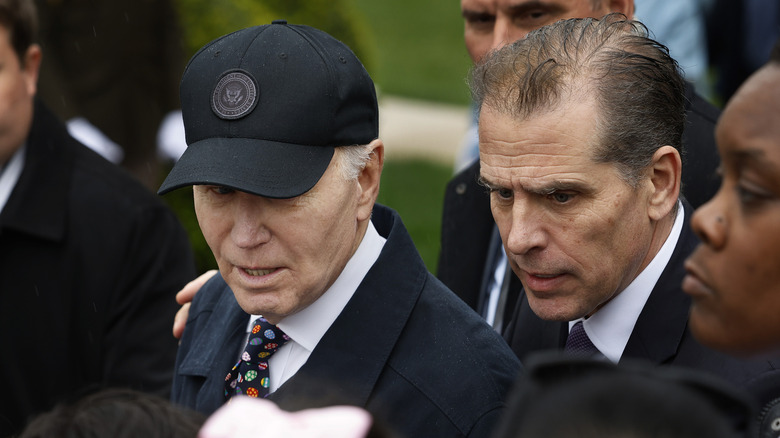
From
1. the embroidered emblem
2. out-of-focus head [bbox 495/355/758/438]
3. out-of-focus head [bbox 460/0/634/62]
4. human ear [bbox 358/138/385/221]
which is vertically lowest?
human ear [bbox 358/138/385/221]

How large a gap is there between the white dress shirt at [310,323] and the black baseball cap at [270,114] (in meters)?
0.32

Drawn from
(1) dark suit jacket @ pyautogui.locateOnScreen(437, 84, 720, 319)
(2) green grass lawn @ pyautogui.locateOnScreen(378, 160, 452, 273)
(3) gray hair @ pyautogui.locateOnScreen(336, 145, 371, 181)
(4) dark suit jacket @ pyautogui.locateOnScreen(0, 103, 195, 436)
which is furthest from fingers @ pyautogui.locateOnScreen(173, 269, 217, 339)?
(2) green grass lawn @ pyautogui.locateOnScreen(378, 160, 452, 273)

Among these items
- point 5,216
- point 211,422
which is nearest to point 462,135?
point 5,216

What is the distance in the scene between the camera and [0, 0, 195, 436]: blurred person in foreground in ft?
12.4

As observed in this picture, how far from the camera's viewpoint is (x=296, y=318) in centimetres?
263

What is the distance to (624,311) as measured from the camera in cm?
262

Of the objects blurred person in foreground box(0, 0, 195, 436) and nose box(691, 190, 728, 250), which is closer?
nose box(691, 190, 728, 250)

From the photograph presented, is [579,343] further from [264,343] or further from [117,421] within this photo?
[117,421]

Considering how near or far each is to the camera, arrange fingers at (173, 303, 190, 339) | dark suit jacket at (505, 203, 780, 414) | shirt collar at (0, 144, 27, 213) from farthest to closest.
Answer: shirt collar at (0, 144, 27, 213), fingers at (173, 303, 190, 339), dark suit jacket at (505, 203, 780, 414)

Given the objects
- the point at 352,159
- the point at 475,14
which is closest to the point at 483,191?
the point at 475,14

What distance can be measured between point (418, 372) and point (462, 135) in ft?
31.4

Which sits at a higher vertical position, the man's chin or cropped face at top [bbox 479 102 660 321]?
cropped face at top [bbox 479 102 660 321]

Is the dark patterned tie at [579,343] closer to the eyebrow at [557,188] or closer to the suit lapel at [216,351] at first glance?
the eyebrow at [557,188]

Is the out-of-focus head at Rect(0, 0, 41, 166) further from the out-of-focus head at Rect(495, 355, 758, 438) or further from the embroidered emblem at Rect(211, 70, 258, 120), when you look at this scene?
the out-of-focus head at Rect(495, 355, 758, 438)
